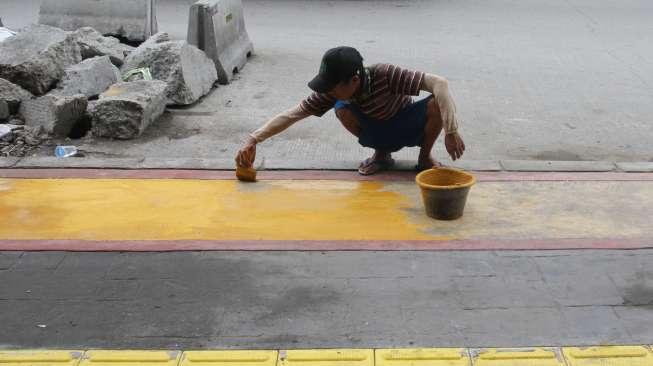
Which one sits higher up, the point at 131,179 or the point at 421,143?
the point at 421,143

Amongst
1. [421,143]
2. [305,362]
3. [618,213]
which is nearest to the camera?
[305,362]

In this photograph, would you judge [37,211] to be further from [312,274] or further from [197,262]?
[312,274]

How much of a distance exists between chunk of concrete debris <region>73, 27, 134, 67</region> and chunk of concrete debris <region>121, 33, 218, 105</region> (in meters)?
0.18

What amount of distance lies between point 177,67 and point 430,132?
10.3 ft

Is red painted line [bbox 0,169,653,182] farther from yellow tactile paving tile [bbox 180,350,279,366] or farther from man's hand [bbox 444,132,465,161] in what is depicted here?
yellow tactile paving tile [bbox 180,350,279,366]

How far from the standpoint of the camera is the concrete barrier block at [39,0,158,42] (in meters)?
9.72

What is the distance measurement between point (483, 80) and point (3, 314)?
6108mm

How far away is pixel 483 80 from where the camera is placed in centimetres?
865

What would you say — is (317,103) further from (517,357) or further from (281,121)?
(517,357)

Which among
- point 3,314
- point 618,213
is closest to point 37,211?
point 3,314

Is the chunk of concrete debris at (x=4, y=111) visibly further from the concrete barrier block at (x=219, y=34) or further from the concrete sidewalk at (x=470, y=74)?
the concrete barrier block at (x=219, y=34)

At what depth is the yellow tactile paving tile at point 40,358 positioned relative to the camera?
347 cm

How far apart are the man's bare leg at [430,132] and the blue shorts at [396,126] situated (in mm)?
28

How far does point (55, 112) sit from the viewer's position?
255 inches
